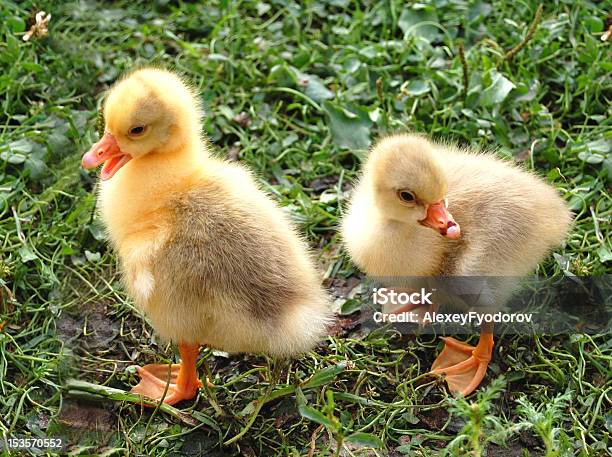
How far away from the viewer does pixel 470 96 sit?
3.46 m

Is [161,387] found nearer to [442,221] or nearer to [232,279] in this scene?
[232,279]

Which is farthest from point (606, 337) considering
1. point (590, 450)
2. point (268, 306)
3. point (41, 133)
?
point (41, 133)

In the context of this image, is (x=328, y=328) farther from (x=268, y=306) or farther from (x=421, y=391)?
(x=268, y=306)

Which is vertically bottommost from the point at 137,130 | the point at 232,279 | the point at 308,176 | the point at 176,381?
the point at 176,381

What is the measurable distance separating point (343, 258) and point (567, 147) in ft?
3.26

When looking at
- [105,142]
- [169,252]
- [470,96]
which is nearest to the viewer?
[169,252]

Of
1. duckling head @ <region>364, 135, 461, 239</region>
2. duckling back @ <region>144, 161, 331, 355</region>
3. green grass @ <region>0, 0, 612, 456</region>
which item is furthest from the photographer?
green grass @ <region>0, 0, 612, 456</region>

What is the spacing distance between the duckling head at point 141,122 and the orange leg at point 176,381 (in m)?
0.60

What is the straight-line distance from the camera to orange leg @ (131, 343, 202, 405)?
8.73 ft

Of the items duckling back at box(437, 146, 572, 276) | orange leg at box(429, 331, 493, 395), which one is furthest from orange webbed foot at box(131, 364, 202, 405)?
duckling back at box(437, 146, 572, 276)

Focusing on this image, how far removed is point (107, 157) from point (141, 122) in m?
0.16

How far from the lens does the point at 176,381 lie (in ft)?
9.11

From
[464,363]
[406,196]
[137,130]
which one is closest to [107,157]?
[137,130]

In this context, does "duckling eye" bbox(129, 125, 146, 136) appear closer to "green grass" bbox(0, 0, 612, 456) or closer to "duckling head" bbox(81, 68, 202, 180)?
"duckling head" bbox(81, 68, 202, 180)
